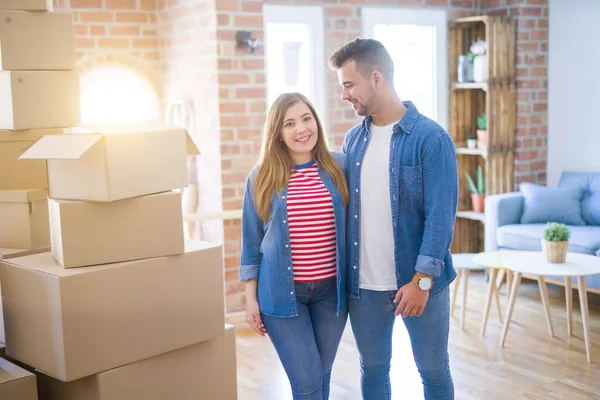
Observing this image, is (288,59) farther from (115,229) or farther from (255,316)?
(115,229)

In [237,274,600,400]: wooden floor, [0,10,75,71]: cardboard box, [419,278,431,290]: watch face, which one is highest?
[0,10,75,71]: cardboard box

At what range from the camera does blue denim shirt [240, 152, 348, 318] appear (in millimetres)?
2352

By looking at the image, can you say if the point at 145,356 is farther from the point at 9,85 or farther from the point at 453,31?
the point at 453,31

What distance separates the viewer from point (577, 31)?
5793mm

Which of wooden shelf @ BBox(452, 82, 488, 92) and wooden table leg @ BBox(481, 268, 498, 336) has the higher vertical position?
wooden shelf @ BBox(452, 82, 488, 92)

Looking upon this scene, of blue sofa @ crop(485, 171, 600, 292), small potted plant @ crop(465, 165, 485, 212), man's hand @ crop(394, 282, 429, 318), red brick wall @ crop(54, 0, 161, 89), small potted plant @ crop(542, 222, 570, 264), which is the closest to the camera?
man's hand @ crop(394, 282, 429, 318)

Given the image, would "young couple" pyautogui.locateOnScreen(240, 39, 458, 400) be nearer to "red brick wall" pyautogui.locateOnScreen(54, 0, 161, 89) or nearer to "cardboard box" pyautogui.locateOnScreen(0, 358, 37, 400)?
"cardboard box" pyautogui.locateOnScreen(0, 358, 37, 400)

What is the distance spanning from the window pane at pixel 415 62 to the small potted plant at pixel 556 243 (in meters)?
1.86

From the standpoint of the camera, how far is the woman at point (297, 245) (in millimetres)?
2357

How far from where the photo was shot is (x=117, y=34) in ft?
17.2

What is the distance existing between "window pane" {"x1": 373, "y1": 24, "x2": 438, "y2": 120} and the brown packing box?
3.69 metres

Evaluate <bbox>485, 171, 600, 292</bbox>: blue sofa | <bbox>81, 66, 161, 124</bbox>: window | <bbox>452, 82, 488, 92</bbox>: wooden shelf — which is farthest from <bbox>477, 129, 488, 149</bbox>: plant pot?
<bbox>81, 66, 161, 124</bbox>: window

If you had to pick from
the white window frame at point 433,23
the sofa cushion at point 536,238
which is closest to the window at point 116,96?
the white window frame at point 433,23

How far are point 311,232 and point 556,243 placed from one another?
232 cm
